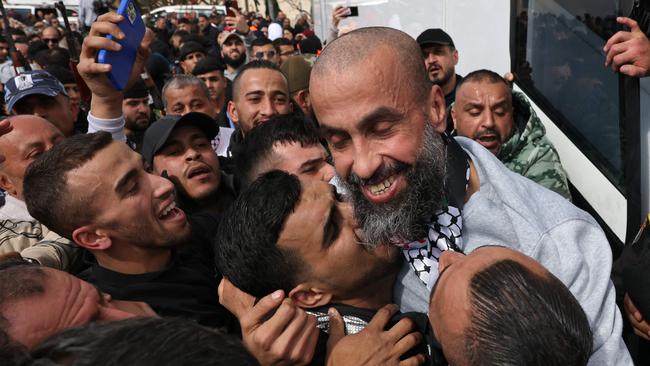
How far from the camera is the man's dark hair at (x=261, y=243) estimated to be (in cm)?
154

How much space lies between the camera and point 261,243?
1.54 m

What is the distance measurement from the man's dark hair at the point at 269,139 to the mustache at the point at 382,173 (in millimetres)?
971

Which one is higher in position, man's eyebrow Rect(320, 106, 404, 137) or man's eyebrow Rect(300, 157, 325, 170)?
man's eyebrow Rect(320, 106, 404, 137)

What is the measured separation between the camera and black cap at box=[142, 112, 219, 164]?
8.94 ft

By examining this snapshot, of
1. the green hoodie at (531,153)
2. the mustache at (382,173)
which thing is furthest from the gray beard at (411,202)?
the green hoodie at (531,153)

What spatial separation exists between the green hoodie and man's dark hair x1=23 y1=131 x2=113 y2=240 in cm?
241

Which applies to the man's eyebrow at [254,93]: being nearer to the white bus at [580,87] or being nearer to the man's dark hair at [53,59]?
the white bus at [580,87]

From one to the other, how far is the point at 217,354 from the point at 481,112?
2.91m

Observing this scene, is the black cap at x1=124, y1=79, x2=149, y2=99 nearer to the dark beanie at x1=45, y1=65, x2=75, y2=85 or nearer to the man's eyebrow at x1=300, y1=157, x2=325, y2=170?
the dark beanie at x1=45, y1=65, x2=75, y2=85

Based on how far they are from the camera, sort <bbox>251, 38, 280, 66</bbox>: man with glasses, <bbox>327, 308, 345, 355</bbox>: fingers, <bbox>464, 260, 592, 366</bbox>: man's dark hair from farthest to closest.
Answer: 1. <bbox>251, 38, 280, 66</bbox>: man with glasses
2. <bbox>327, 308, 345, 355</bbox>: fingers
3. <bbox>464, 260, 592, 366</bbox>: man's dark hair

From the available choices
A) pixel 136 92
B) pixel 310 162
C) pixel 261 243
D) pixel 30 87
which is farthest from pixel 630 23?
pixel 136 92

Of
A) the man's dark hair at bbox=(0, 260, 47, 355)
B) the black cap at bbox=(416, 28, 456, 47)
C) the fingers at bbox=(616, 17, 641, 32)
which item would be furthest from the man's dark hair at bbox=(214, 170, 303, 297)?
the black cap at bbox=(416, 28, 456, 47)

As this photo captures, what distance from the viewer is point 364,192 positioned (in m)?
1.60

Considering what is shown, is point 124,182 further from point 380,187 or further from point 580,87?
point 580,87
